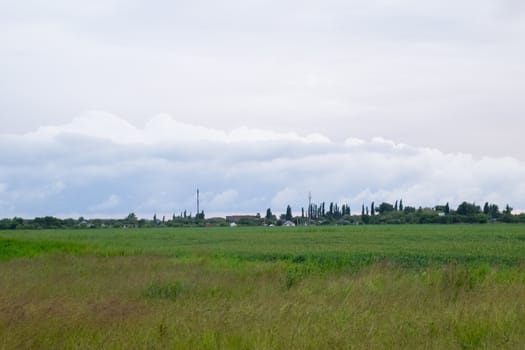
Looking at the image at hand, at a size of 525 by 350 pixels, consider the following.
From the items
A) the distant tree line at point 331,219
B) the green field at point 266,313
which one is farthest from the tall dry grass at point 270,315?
the distant tree line at point 331,219

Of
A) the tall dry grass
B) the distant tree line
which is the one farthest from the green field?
the distant tree line

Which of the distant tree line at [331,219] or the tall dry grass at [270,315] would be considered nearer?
the tall dry grass at [270,315]

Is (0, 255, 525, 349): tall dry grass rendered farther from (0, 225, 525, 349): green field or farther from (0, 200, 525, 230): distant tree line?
(0, 200, 525, 230): distant tree line

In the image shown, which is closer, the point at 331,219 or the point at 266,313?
the point at 266,313

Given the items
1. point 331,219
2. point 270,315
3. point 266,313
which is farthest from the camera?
point 331,219

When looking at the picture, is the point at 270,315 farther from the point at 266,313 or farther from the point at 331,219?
the point at 331,219

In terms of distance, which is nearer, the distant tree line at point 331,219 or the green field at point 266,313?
the green field at point 266,313

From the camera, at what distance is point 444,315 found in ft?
31.6

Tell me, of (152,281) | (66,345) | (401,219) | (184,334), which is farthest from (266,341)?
(401,219)

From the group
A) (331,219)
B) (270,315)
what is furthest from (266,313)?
(331,219)

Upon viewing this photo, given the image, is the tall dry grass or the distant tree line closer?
the tall dry grass

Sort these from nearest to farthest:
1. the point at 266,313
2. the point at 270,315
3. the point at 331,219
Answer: the point at 270,315, the point at 266,313, the point at 331,219

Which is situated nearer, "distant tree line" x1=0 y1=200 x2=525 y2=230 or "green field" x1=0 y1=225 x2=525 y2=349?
"green field" x1=0 y1=225 x2=525 y2=349

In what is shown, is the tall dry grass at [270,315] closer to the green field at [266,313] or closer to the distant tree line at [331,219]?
the green field at [266,313]
